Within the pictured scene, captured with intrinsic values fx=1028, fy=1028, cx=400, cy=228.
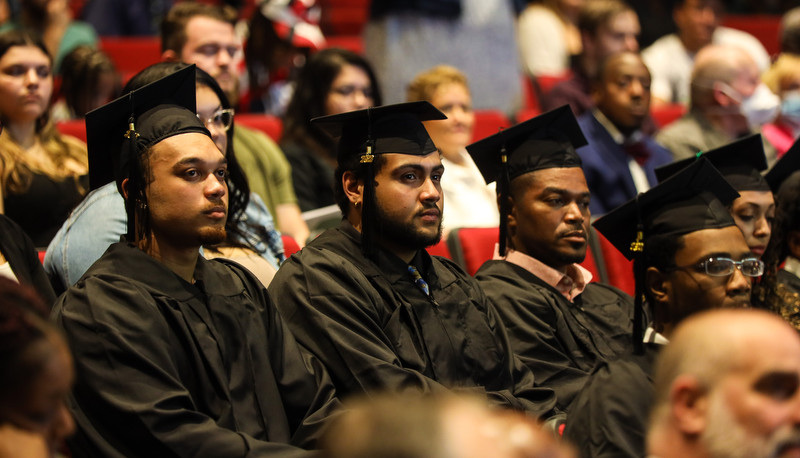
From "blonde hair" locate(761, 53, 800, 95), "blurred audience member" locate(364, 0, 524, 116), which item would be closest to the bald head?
"blonde hair" locate(761, 53, 800, 95)

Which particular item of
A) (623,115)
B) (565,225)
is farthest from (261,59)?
(565,225)

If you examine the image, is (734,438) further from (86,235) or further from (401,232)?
(86,235)

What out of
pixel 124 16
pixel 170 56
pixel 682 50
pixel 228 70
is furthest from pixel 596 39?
pixel 124 16

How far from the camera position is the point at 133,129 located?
8.92 ft

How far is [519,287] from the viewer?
11.4 feet

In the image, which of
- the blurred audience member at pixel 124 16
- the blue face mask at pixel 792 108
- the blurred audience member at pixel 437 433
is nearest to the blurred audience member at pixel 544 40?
the blue face mask at pixel 792 108

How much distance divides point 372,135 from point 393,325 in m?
0.61

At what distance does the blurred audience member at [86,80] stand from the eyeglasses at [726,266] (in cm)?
285

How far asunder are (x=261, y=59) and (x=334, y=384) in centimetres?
335

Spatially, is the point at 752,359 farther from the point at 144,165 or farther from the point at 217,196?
the point at 144,165

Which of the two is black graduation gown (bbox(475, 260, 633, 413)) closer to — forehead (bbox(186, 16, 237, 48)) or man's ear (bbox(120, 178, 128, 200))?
man's ear (bbox(120, 178, 128, 200))

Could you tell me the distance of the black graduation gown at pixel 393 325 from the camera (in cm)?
279

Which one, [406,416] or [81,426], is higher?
[406,416]

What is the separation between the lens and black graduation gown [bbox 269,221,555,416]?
279 centimetres
